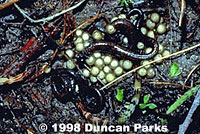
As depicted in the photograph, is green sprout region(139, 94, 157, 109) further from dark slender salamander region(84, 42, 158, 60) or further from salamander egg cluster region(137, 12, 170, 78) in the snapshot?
dark slender salamander region(84, 42, 158, 60)

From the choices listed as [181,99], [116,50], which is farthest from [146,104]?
[116,50]

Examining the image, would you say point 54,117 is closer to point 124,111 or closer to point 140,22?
point 124,111

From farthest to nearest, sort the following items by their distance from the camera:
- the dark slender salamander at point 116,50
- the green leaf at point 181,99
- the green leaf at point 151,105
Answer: the green leaf at point 151,105 < the dark slender salamander at point 116,50 < the green leaf at point 181,99

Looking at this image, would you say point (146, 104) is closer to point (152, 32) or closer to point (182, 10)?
point (152, 32)

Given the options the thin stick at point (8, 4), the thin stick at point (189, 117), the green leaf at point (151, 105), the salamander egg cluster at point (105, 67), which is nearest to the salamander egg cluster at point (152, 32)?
the salamander egg cluster at point (105, 67)

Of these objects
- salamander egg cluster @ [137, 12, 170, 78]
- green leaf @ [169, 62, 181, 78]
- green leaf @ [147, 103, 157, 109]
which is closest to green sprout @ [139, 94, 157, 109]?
green leaf @ [147, 103, 157, 109]

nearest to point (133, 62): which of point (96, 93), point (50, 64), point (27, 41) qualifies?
point (96, 93)

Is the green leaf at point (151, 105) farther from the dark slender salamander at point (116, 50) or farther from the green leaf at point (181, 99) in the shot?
the dark slender salamander at point (116, 50)
